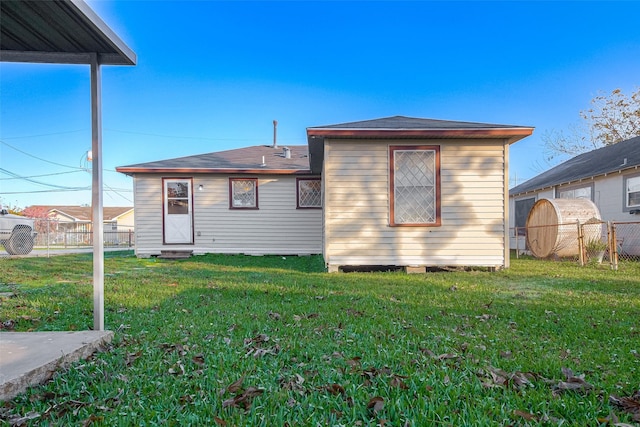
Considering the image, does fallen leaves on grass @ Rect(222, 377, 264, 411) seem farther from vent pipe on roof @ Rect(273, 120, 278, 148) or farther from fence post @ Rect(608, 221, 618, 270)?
vent pipe on roof @ Rect(273, 120, 278, 148)

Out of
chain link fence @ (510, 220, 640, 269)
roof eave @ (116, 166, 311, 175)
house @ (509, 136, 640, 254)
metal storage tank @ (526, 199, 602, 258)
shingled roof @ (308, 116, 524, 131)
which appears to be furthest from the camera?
roof eave @ (116, 166, 311, 175)

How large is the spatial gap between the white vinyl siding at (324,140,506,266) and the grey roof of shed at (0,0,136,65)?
16.2 feet

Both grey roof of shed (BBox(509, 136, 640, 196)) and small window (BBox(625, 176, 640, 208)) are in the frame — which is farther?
grey roof of shed (BBox(509, 136, 640, 196))

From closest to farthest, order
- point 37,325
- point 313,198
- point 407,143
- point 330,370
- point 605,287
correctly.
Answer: point 330,370
point 37,325
point 605,287
point 407,143
point 313,198

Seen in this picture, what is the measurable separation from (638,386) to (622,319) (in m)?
2.04

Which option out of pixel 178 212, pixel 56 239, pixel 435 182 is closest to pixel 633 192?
pixel 435 182

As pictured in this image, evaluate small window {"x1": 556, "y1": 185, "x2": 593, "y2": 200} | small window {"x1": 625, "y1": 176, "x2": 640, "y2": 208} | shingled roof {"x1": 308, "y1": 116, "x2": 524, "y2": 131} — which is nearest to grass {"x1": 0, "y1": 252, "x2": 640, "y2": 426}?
shingled roof {"x1": 308, "y1": 116, "x2": 524, "y2": 131}

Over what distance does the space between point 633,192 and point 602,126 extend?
15.9 meters

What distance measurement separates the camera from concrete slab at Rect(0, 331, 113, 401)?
198 cm

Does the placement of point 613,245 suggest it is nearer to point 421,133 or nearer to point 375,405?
point 421,133

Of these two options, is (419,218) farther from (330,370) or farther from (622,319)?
(330,370)

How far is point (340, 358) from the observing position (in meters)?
2.51

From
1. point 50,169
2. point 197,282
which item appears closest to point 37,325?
point 197,282

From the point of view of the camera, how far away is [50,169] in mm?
37625
